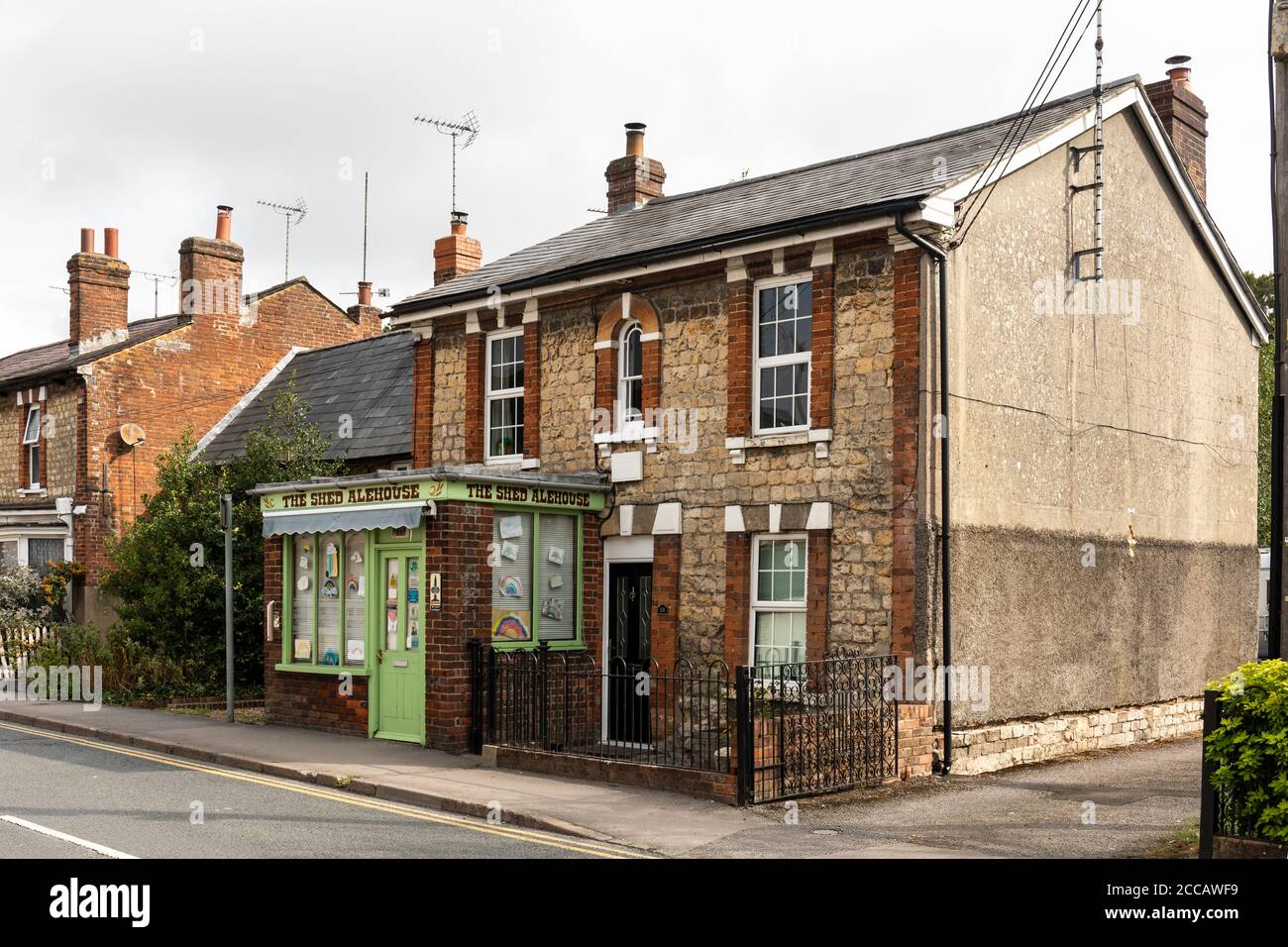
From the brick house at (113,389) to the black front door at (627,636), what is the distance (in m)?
13.0

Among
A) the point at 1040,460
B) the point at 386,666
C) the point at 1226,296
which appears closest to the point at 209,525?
the point at 386,666

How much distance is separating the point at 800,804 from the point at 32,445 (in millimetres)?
22946

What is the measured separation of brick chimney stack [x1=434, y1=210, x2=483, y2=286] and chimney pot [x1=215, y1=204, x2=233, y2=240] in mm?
6185

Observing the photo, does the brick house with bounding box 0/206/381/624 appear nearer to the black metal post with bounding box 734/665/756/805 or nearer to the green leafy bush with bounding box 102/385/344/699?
the green leafy bush with bounding box 102/385/344/699

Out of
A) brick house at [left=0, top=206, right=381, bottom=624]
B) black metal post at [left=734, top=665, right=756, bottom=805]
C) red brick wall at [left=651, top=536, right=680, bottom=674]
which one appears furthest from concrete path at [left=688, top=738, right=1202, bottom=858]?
brick house at [left=0, top=206, right=381, bottom=624]

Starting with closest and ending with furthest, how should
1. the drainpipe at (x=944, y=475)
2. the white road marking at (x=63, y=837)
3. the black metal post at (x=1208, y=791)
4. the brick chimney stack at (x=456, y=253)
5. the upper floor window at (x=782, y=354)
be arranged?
1. the black metal post at (x=1208, y=791)
2. the white road marking at (x=63, y=837)
3. the drainpipe at (x=944, y=475)
4. the upper floor window at (x=782, y=354)
5. the brick chimney stack at (x=456, y=253)

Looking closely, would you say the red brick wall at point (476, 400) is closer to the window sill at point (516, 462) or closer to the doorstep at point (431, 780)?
the window sill at point (516, 462)

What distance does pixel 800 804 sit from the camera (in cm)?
1205

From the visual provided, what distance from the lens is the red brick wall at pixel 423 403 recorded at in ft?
64.9

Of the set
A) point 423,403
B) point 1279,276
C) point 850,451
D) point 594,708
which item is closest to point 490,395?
point 423,403

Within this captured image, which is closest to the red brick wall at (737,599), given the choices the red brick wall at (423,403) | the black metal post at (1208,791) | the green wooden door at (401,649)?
the green wooden door at (401,649)

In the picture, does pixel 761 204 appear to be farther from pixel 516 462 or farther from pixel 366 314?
pixel 366 314

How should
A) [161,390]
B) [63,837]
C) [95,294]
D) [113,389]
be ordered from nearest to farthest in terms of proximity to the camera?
[63,837], [113,389], [161,390], [95,294]
